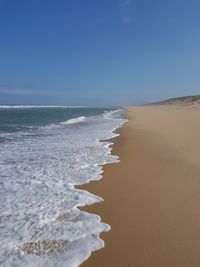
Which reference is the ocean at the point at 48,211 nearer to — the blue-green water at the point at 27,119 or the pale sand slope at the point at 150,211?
the pale sand slope at the point at 150,211

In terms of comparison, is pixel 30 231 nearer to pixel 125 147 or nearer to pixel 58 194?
pixel 58 194

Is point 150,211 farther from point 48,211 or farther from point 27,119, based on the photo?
point 27,119

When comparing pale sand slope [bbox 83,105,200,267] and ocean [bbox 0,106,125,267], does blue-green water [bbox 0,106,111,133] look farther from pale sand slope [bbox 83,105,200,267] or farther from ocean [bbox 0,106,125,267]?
pale sand slope [bbox 83,105,200,267]

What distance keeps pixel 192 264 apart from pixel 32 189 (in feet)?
12.4

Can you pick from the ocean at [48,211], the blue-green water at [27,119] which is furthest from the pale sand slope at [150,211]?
the blue-green water at [27,119]

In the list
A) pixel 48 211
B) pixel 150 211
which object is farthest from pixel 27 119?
pixel 150 211

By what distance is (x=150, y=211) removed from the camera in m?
4.90

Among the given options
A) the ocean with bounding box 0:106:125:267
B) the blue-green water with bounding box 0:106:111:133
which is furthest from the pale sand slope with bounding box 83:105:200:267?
the blue-green water with bounding box 0:106:111:133

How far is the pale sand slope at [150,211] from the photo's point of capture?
3.62 m

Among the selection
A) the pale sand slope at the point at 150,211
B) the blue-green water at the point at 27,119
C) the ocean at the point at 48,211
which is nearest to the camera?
the pale sand slope at the point at 150,211

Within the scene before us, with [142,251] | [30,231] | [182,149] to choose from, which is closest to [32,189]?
[30,231]

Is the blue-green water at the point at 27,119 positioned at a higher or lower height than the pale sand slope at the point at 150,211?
higher

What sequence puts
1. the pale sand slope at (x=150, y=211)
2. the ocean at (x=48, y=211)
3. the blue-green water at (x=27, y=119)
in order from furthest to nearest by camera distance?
the blue-green water at (x=27, y=119) → the ocean at (x=48, y=211) → the pale sand slope at (x=150, y=211)

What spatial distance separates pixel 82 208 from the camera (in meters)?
5.25
